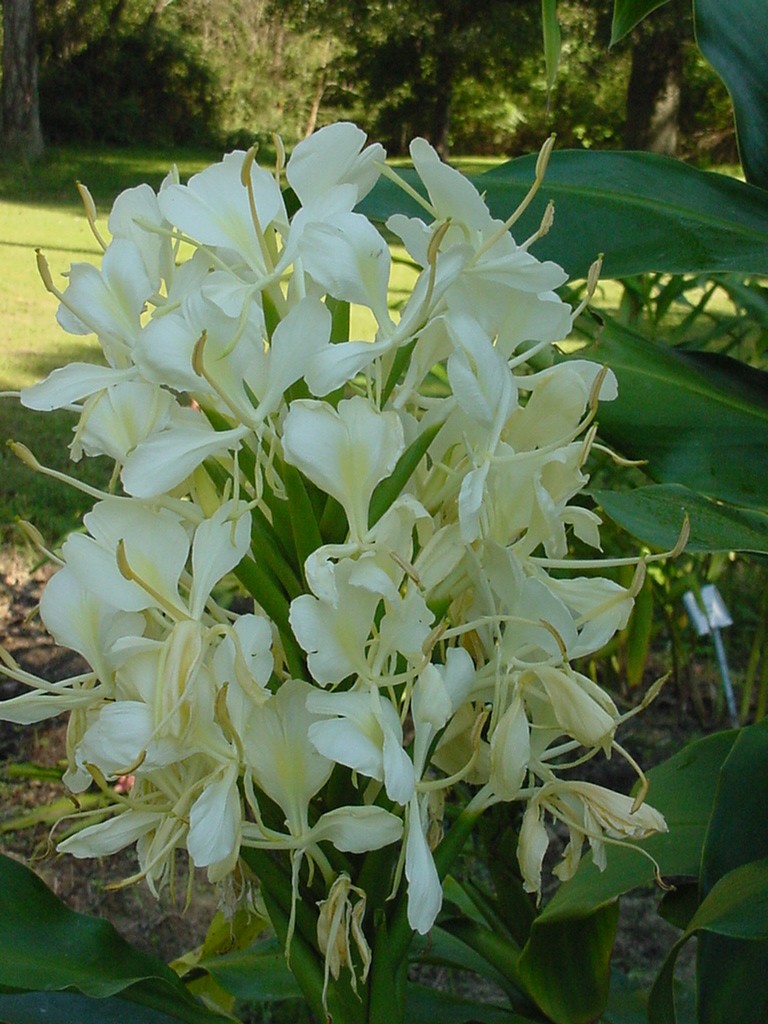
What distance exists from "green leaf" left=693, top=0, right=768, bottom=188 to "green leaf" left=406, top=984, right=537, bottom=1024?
729 millimetres

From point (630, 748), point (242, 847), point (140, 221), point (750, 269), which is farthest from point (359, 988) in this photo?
point (630, 748)

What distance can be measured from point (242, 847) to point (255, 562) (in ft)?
0.47

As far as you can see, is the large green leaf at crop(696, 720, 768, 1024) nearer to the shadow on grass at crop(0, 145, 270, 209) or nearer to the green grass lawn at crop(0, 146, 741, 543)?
the green grass lawn at crop(0, 146, 741, 543)

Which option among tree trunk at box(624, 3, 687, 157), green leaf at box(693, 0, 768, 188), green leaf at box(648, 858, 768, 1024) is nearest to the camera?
green leaf at box(648, 858, 768, 1024)

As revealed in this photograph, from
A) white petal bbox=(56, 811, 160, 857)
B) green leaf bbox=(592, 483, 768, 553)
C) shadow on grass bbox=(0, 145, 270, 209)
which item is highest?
green leaf bbox=(592, 483, 768, 553)

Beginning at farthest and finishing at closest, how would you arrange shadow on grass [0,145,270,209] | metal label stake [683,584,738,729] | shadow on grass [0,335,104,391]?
1. shadow on grass [0,145,270,209]
2. shadow on grass [0,335,104,391]
3. metal label stake [683,584,738,729]

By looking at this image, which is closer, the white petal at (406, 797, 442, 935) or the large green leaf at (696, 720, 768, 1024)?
the white petal at (406, 797, 442, 935)

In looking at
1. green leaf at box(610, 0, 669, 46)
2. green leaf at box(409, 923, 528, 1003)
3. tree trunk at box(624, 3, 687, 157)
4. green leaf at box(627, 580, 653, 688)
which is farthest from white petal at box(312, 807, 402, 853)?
tree trunk at box(624, 3, 687, 157)

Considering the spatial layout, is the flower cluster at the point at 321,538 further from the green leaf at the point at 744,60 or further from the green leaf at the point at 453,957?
the green leaf at the point at 744,60

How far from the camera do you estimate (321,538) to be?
0.54 meters

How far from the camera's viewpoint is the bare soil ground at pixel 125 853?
155 centimetres

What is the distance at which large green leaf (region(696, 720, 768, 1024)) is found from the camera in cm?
72

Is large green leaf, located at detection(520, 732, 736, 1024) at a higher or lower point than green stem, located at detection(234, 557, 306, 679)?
lower

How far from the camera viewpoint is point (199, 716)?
1.59ft
